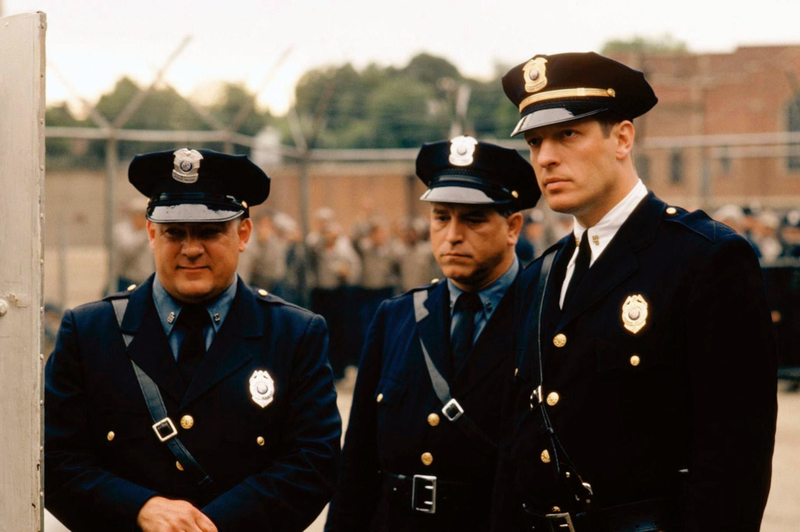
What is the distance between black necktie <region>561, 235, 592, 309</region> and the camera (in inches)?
105

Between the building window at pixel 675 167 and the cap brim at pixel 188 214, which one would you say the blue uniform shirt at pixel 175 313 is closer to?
the cap brim at pixel 188 214

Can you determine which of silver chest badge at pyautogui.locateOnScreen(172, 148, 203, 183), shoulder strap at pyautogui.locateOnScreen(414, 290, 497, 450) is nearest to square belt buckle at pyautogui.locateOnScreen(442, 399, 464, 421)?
shoulder strap at pyautogui.locateOnScreen(414, 290, 497, 450)

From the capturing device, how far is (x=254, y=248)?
39.5 ft

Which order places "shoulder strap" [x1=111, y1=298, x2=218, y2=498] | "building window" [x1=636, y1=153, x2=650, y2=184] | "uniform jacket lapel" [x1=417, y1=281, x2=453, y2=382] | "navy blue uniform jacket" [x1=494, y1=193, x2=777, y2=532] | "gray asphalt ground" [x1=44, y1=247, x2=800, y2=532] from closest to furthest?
"navy blue uniform jacket" [x1=494, y1=193, x2=777, y2=532], "shoulder strap" [x1=111, y1=298, x2=218, y2=498], "uniform jacket lapel" [x1=417, y1=281, x2=453, y2=382], "gray asphalt ground" [x1=44, y1=247, x2=800, y2=532], "building window" [x1=636, y1=153, x2=650, y2=184]

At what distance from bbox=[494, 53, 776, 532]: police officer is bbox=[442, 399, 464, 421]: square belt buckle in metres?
0.47

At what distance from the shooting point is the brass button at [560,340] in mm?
2600

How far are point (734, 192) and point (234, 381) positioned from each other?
30.4 metres

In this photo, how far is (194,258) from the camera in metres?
2.98

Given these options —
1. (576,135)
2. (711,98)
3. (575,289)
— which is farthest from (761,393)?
(711,98)

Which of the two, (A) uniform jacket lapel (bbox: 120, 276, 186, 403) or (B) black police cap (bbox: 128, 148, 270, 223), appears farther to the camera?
(B) black police cap (bbox: 128, 148, 270, 223)

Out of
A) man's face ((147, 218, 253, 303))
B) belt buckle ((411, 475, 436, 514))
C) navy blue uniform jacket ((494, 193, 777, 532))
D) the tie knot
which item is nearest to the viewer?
navy blue uniform jacket ((494, 193, 777, 532))

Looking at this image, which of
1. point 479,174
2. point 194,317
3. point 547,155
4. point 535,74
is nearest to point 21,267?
point 194,317

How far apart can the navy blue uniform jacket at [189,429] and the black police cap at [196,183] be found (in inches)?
13.2

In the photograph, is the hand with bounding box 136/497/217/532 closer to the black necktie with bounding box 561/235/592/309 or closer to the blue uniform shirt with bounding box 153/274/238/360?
the blue uniform shirt with bounding box 153/274/238/360
